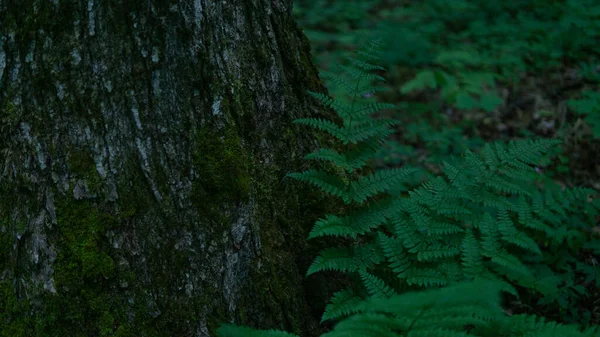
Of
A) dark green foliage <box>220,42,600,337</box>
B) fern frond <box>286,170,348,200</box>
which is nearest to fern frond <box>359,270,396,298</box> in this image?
dark green foliage <box>220,42,600,337</box>

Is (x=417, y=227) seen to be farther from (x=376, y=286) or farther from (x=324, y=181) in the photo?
(x=324, y=181)

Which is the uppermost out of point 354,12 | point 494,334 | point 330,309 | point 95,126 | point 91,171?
point 354,12

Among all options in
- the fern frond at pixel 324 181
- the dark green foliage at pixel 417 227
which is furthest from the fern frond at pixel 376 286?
the fern frond at pixel 324 181

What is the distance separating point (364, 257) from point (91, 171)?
1.28 metres

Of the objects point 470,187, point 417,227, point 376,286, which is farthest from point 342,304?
point 470,187

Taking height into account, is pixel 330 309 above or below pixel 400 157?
below

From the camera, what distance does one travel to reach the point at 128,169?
2252mm

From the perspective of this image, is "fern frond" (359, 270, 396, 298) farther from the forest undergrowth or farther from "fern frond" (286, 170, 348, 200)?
"fern frond" (286, 170, 348, 200)

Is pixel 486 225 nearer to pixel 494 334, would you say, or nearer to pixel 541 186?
pixel 494 334

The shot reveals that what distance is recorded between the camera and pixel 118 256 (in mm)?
2271

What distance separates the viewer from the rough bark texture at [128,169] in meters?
2.17

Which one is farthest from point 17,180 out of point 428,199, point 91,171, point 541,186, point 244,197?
point 541,186

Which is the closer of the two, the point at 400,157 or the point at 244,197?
the point at 244,197

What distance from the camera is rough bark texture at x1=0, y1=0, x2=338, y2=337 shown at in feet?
7.12
